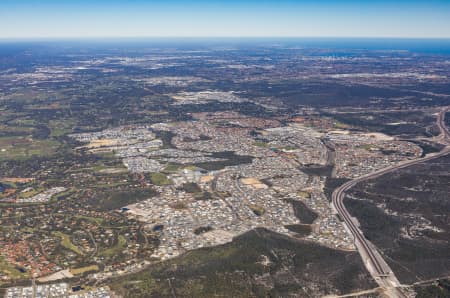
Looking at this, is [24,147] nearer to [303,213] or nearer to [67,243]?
[67,243]

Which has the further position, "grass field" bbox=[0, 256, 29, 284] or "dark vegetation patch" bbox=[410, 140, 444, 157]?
"dark vegetation patch" bbox=[410, 140, 444, 157]

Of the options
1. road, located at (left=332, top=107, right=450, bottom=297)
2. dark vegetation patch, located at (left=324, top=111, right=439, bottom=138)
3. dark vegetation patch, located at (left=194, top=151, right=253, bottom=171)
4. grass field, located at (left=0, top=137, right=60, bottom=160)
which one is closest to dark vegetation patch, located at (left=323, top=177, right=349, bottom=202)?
road, located at (left=332, top=107, right=450, bottom=297)

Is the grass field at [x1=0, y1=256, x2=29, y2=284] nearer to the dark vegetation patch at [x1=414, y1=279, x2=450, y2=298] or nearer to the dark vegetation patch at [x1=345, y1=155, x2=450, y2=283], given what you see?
the dark vegetation patch at [x1=345, y1=155, x2=450, y2=283]

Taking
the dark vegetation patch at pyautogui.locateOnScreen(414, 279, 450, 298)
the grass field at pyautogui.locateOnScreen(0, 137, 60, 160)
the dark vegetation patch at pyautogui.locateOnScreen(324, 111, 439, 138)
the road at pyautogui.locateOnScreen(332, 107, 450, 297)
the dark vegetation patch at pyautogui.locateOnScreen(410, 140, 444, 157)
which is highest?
the dark vegetation patch at pyautogui.locateOnScreen(324, 111, 439, 138)

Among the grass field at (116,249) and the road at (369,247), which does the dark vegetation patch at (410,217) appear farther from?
the grass field at (116,249)

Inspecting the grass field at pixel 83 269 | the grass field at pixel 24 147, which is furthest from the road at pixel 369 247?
the grass field at pixel 24 147

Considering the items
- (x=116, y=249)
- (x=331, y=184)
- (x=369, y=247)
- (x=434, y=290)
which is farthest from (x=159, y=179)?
(x=434, y=290)

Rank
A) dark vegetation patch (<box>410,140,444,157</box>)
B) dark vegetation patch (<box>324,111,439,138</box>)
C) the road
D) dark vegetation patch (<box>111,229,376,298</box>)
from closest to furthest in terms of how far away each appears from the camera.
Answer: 1. dark vegetation patch (<box>111,229,376,298</box>)
2. the road
3. dark vegetation patch (<box>410,140,444,157</box>)
4. dark vegetation patch (<box>324,111,439,138</box>)

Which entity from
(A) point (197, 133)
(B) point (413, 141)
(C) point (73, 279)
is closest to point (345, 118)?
(B) point (413, 141)
